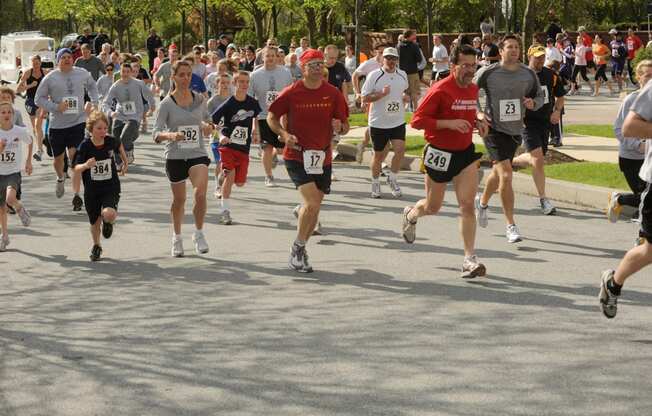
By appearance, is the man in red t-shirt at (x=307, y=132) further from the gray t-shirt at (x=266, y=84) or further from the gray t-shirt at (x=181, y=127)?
the gray t-shirt at (x=266, y=84)

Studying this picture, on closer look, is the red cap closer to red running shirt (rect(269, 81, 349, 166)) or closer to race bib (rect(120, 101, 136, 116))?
red running shirt (rect(269, 81, 349, 166))

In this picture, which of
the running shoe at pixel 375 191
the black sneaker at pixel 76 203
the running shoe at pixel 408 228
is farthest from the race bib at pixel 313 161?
the running shoe at pixel 375 191

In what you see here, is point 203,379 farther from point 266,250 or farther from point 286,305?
point 266,250

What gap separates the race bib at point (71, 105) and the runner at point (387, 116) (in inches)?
134

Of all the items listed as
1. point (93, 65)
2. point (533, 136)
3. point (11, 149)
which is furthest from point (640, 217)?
point (93, 65)

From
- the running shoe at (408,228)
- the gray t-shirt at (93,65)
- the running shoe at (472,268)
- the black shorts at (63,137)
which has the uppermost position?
the gray t-shirt at (93,65)

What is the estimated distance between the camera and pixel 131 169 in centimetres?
1947

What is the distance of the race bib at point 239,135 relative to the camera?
1390 centimetres

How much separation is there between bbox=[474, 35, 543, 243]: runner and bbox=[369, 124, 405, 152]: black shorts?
350 centimetres

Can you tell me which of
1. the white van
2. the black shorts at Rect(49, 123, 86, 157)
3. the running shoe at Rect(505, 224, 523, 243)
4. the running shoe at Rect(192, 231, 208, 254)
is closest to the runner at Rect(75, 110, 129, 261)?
the running shoe at Rect(192, 231, 208, 254)

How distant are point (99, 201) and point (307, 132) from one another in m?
2.22

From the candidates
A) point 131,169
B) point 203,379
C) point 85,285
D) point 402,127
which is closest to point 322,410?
point 203,379

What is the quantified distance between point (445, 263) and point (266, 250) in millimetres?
1782

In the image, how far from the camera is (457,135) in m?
10.4
